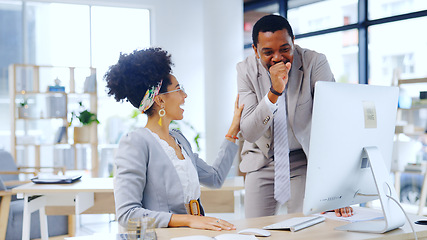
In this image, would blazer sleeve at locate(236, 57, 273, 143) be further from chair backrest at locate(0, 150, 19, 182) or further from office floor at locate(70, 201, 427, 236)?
chair backrest at locate(0, 150, 19, 182)

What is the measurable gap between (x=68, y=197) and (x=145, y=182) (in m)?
1.95

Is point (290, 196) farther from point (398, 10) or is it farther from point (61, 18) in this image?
point (61, 18)

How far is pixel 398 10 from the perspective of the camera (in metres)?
5.75

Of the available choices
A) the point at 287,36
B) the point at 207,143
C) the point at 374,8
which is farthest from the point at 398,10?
the point at 287,36

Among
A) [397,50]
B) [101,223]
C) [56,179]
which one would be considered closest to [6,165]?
[101,223]

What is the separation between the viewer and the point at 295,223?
1811mm

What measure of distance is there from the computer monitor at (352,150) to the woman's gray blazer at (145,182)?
545mm

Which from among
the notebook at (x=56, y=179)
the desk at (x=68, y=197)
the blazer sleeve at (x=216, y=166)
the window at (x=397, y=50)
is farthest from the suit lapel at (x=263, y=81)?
the window at (x=397, y=50)

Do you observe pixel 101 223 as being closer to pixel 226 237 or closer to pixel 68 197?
pixel 68 197

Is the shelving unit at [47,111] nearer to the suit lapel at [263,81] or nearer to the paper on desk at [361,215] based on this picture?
the suit lapel at [263,81]

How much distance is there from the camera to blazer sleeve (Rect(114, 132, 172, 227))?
1.77 metres

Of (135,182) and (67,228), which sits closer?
(135,182)

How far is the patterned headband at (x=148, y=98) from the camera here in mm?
1967

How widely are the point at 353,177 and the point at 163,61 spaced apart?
90 cm
